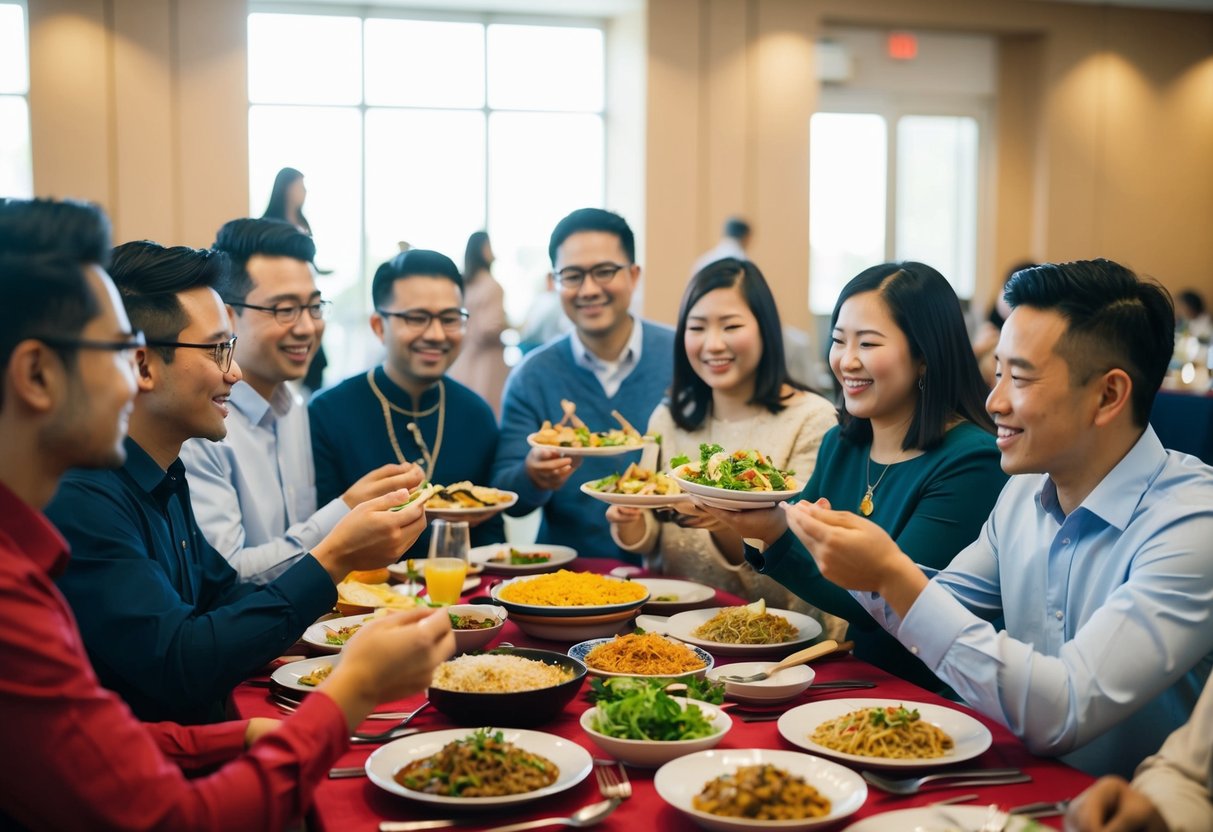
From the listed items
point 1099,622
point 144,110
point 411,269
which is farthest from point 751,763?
point 144,110

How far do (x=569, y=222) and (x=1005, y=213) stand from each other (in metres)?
8.05

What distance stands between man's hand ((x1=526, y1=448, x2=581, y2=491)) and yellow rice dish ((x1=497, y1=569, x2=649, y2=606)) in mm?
703

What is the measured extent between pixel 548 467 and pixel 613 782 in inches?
65.4

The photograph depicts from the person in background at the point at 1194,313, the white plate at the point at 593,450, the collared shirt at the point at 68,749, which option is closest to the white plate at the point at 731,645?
the white plate at the point at 593,450

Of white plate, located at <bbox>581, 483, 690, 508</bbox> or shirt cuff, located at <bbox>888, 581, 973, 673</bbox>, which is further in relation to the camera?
white plate, located at <bbox>581, 483, 690, 508</bbox>

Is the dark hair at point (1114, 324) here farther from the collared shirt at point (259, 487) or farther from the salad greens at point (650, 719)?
the collared shirt at point (259, 487)

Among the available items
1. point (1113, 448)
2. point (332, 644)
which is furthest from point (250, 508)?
point (1113, 448)

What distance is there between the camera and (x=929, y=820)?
58.0 inches

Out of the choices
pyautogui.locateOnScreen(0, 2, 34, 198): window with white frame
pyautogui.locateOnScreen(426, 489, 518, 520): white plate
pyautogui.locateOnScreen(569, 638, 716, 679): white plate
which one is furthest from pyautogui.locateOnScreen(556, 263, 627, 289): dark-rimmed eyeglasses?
pyautogui.locateOnScreen(0, 2, 34, 198): window with white frame

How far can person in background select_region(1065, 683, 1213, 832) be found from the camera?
4.64 feet

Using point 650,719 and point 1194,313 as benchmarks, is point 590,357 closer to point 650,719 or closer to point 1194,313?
point 650,719

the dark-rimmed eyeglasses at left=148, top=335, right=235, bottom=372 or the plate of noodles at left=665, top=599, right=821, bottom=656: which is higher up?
the dark-rimmed eyeglasses at left=148, top=335, right=235, bottom=372

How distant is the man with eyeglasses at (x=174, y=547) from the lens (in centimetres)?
187

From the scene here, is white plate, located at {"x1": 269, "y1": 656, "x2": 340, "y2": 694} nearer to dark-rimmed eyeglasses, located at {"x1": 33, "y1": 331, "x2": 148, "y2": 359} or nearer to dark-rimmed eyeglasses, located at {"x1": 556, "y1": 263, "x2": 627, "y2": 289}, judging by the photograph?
dark-rimmed eyeglasses, located at {"x1": 33, "y1": 331, "x2": 148, "y2": 359}
